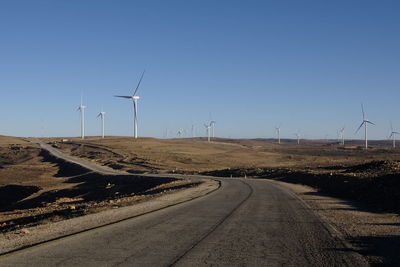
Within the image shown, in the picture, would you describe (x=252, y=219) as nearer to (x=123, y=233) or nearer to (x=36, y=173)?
(x=123, y=233)

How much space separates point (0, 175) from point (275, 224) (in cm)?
6034

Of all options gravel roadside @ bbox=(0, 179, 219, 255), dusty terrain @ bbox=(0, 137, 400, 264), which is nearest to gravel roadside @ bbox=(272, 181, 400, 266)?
dusty terrain @ bbox=(0, 137, 400, 264)

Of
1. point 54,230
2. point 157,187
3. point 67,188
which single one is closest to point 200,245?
point 54,230

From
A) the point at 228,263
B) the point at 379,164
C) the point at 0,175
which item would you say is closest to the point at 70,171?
the point at 0,175

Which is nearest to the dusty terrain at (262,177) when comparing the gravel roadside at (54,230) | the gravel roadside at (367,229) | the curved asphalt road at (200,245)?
the gravel roadside at (367,229)

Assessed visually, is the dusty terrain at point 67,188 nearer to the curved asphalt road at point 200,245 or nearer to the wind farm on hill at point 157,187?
the wind farm on hill at point 157,187

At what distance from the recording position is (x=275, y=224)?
1708 centimetres

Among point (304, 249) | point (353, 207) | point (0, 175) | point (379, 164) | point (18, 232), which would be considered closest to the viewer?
point (304, 249)

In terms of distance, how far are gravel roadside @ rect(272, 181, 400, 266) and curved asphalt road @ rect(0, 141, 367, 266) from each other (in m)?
0.53

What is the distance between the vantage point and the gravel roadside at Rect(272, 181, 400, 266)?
469 inches

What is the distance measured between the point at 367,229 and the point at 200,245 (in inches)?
253

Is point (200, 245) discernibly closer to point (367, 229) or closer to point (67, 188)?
point (367, 229)

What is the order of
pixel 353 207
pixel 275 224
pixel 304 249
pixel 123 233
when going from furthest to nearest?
1. pixel 353 207
2. pixel 275 224
3. pixel 123 233
4. pixel 304 249

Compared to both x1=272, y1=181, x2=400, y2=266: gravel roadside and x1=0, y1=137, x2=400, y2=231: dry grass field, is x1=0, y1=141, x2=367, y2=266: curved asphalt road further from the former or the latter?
x1=0, y1=137, x2=400, y2=231: dry grass field
